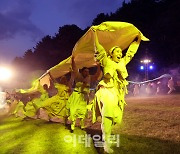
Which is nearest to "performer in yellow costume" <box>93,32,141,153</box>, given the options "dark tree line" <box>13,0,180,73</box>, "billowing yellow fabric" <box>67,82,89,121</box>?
"billowing yellow fabric" <box>67,82,89,121</box>

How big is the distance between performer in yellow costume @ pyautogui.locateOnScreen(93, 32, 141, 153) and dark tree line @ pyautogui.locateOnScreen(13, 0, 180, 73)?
32.0 metres

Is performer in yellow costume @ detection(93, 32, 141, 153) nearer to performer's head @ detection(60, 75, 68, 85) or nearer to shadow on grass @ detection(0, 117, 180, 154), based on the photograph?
shadow on grass @ detection(0, 117, 180, 154)

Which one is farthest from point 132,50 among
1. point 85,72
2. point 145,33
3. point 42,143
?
point 145,33

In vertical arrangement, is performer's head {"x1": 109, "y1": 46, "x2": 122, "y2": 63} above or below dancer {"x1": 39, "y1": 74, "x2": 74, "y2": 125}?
above

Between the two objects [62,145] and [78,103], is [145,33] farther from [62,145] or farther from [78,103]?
[62,145]

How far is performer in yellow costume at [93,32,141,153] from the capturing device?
6426mm

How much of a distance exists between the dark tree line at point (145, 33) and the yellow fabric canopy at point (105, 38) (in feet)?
98.8

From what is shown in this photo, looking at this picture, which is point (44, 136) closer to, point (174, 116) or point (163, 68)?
point (174, 116)

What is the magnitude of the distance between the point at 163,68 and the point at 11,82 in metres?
24.3

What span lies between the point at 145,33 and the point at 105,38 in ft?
119

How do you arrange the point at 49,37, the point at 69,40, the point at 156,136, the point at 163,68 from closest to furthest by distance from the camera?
the point at 156,136 → the point at 163,68 → the point at 69,40 → the point at 49,37

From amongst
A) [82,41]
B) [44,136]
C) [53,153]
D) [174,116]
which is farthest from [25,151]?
[174,116]

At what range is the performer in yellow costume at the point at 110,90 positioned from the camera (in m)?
6.43

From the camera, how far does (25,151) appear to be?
743cm
